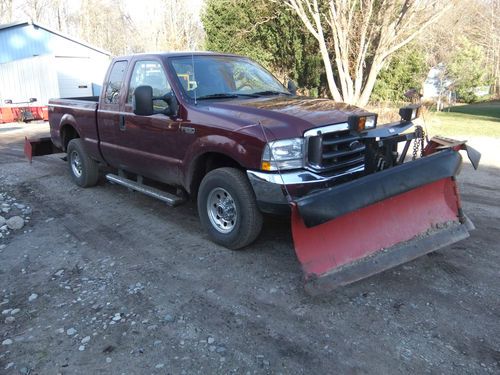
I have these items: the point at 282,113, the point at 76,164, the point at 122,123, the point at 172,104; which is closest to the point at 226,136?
the point at 282,113

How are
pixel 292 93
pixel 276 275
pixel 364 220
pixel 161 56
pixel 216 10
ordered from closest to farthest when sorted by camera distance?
pixel 364 220 < pixel 276 275 < pixel 161 56 < pixel 292 93 < pixel 216 10

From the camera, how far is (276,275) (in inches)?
164

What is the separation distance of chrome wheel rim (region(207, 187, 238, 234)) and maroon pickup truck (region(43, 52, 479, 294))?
0.01 m

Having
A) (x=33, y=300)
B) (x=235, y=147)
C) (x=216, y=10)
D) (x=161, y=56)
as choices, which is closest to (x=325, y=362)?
(x=235, y=147)

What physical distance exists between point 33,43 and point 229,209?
24674mm

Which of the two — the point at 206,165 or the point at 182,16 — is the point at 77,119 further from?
the point at 182,16

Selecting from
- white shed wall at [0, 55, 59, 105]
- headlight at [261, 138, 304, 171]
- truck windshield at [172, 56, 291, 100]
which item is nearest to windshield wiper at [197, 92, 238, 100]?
truck windshield at [172, 56, 291, 100]

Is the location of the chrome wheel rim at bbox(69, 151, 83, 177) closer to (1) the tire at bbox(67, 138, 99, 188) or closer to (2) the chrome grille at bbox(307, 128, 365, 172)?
(1) the tire at bbox(67, 138, 99, 188)

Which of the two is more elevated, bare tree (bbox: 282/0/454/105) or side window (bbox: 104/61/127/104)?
bare tree (bbox: 282/0/454/105)

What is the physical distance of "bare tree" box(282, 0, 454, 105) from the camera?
14094 mm

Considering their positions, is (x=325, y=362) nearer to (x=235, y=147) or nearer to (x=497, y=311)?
(x=497, y=311)

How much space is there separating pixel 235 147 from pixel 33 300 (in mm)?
2255

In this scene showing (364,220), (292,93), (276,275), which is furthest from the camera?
(292,93)

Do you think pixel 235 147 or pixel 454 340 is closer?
pixel 454 340
